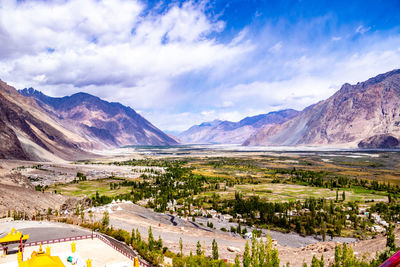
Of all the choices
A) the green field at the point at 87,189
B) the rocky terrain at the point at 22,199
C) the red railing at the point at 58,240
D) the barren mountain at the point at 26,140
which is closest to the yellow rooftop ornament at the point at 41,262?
the red railing at the point at 58,240

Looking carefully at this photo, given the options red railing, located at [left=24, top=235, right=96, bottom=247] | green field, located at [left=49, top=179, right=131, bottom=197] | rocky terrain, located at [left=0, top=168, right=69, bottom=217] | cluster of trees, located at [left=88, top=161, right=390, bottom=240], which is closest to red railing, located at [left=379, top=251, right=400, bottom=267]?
red railing, located at [left=24, top=235, right=96, bottom=247]

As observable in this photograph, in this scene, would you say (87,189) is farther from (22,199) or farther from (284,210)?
(284,210)

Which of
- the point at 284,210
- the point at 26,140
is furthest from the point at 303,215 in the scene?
the point at 26,140

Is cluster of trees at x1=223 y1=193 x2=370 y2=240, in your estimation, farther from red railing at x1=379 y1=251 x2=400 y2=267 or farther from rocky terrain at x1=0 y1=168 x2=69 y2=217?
red railing at x1=379 y1=251 x2=400 y2=267

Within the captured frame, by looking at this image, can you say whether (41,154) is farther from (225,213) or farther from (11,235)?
(11,235)

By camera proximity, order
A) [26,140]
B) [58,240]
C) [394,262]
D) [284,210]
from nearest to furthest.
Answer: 1. [394,262]
2. [58,240]
3. [284,210]
4. [26,140]

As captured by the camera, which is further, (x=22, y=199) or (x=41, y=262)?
(x=22, y=199)

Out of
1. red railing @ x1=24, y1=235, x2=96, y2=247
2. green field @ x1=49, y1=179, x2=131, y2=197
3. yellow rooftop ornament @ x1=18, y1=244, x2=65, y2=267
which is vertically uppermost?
yellow rooftop ornament @ x1=18, y1=244, x2=65, y2=267

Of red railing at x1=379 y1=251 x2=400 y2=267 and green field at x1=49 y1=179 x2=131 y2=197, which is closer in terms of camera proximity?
red railing at x1=379 y1=251 x2=400 y2=267

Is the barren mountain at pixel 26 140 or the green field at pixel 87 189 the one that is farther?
the barren mountain at pixel 26 140

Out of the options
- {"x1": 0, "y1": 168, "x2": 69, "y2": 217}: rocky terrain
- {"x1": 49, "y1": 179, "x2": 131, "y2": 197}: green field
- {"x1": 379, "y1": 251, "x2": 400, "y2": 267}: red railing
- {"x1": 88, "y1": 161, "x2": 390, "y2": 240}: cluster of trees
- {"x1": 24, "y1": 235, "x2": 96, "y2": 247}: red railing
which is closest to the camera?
{"x1": 379, "y1": 251, "x2": 400, "y2": 267}: red railing

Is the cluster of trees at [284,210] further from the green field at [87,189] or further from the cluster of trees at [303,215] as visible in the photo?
the green field at [87,189]
